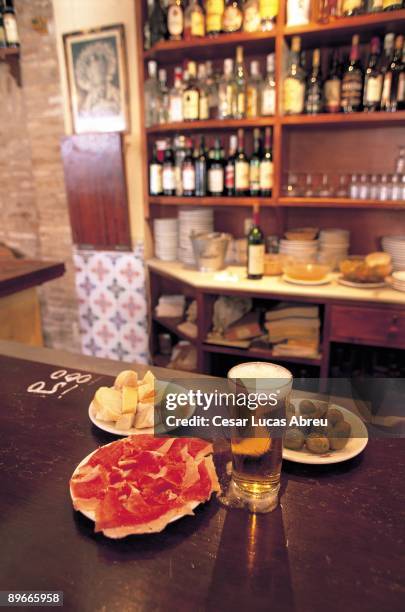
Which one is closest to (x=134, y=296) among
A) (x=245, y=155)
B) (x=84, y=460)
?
(x=245, y=155)

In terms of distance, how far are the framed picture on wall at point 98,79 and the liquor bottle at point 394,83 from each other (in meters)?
1.61

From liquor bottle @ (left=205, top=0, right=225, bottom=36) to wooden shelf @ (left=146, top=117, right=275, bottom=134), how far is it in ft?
1.55

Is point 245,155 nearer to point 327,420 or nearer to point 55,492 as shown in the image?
point 327,420

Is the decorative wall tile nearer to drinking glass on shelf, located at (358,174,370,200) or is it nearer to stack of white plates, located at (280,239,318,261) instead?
stack of white plates, located at (280,239,318,261)

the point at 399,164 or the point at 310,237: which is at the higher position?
the point at 399,164

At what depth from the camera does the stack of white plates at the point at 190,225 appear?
2982 mm

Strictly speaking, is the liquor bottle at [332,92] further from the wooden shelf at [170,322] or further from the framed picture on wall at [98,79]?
the wooden shelf at [170,322]

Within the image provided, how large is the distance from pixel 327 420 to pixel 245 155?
85.9 inches

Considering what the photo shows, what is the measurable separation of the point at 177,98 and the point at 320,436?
8.11 ft

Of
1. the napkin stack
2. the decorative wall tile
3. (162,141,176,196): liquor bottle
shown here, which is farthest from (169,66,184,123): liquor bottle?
the napkin stack

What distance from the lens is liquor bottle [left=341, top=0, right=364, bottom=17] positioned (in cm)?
226

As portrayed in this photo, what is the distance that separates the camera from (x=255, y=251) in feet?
8.34

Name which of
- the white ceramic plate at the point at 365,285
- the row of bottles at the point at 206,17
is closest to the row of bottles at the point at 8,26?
the row of bottles at the point at 206,17

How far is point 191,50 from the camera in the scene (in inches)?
106
